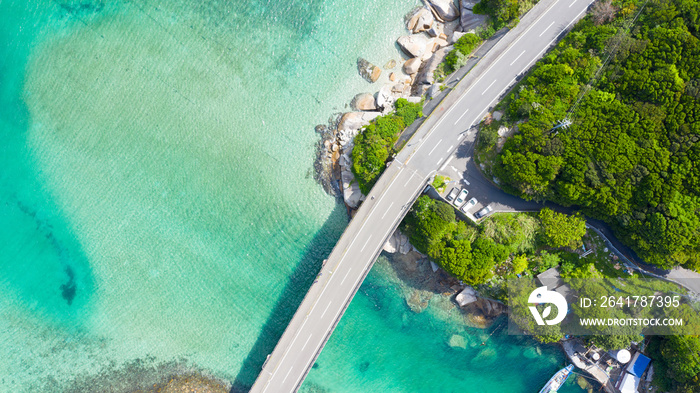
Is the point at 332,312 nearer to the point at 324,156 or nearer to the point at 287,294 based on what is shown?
the point at 287,294

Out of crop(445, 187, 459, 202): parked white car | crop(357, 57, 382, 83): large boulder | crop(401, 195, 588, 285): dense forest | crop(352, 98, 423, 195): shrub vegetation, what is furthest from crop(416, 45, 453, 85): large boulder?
crop(401, 195, 588, 285): dense forest

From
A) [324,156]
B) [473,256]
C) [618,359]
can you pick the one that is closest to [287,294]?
[324,156]

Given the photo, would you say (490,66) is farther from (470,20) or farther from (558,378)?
(558,378)

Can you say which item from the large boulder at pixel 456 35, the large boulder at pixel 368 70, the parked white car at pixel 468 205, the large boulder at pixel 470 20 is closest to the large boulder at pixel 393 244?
the parked white car at pixel 468 205

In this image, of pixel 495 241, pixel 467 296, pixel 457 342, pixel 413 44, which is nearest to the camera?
pixel 495 241

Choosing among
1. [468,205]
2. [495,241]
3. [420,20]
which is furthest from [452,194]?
[420,20]

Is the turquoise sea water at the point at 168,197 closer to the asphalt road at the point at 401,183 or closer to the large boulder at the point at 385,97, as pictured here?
the asphalt road at the point at 401,183
